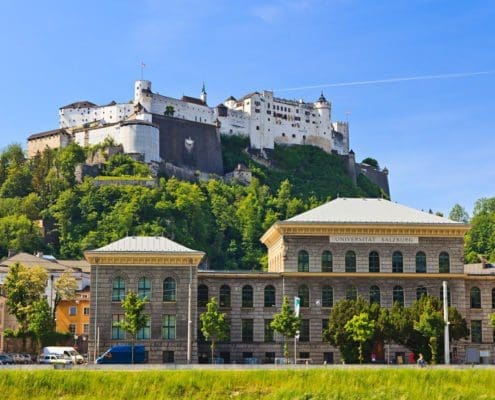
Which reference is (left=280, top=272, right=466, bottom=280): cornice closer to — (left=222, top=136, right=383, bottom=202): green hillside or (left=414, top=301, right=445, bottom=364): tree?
(left=414, top=301, right=445, bottom=364): tree

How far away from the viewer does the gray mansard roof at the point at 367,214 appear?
68.8m

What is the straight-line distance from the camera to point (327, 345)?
222ft

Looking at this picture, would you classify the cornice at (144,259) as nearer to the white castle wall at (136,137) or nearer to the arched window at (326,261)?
the arched window at (326,261)

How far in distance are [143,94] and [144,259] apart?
344 ft

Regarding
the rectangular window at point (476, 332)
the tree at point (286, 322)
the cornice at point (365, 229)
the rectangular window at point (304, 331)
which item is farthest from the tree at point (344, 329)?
the rectangular window at point (476, 332)

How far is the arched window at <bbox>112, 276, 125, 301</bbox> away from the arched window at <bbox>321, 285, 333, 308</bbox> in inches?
514

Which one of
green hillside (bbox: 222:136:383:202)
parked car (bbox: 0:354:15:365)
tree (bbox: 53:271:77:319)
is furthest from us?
green hillside (bbox: 222:136:383:202)

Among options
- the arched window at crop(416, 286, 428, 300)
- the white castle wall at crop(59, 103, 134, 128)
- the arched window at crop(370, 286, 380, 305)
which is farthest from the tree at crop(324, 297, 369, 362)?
the white castle wall at crop(59, 103, 134, 128)

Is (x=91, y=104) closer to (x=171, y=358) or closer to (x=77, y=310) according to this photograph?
(x=77, y=310)

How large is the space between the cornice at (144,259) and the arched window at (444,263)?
52.3 feet

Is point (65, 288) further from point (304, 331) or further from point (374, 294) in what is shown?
point (374, 294)

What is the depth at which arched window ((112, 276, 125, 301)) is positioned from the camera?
6675 centimetres

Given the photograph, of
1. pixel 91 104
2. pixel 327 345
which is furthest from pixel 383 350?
pixel 91 104

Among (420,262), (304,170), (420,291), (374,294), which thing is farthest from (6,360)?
(304,170)
